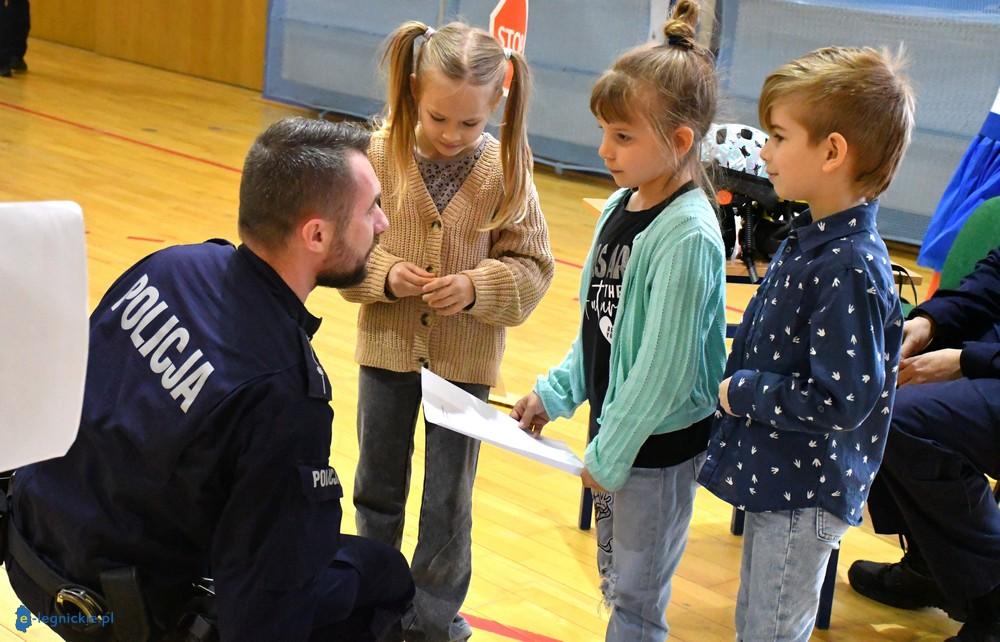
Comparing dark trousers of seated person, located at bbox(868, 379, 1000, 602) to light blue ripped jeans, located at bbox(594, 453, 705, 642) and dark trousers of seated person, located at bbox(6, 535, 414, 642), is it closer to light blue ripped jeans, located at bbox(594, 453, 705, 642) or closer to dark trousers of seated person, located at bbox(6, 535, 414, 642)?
light blue ripped jeans, located at bbox(594, 453, 705, 642)

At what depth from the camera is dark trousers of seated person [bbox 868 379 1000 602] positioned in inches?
101

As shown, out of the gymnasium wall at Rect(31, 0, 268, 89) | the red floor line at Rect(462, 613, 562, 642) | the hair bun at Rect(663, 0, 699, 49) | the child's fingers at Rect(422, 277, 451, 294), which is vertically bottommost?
the red floor line at Rect(462, 613, 562, 642)

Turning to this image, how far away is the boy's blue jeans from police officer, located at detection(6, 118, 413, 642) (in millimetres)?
670

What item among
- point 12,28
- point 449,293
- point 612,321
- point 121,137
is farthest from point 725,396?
point 12,28

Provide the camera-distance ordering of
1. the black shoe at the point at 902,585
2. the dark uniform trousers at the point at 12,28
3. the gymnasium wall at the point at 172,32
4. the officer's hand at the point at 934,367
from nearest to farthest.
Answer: the officer's hand at the point at 934,367, the black shoe at the point at 902,585, the dark uniform trousers at the point at 12,28, the gymnasium wall at the point at 172,32

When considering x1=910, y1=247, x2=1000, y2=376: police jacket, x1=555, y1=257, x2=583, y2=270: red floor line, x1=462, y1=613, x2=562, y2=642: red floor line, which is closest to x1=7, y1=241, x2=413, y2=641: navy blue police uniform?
x1=462, y1=613, x2=562, y2=642: red floor line

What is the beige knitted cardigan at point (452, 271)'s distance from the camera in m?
Answer: 2.26

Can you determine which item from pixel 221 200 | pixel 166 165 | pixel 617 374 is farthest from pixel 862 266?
pixel 166 165

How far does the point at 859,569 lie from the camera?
2.94 m

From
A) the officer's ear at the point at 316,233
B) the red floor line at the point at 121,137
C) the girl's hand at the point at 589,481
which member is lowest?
the red floor line at the point at 121,137

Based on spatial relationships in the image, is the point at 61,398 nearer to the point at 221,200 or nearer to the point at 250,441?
the point at 250,441

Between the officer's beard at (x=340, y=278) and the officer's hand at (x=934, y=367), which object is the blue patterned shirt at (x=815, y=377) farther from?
the officer's hand at (x=934, y=367)

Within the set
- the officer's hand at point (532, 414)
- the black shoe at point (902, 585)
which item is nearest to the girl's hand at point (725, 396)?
the officer's hand at point (532, 414)

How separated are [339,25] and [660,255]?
25.3 feet
